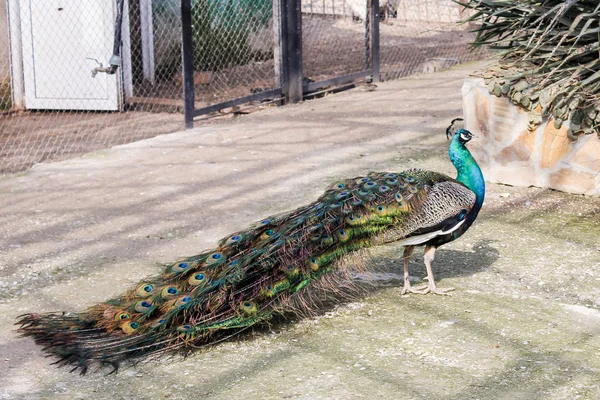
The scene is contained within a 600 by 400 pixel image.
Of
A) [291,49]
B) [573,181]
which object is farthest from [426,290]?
[291,49]

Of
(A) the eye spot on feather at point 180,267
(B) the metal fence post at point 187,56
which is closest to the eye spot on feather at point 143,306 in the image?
(A) the eye spot on feather at point 180,267

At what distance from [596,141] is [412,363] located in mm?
2999

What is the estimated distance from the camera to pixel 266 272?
4426 millimetres

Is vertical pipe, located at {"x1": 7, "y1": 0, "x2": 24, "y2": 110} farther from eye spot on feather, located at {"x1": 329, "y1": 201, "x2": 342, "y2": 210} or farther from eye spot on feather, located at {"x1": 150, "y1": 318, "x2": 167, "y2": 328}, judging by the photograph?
eye spot on feather, located at {"x1": 150, "y1": 318, "x2": 167, "y2": 328}

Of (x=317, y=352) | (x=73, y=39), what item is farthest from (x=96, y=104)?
(x=317, y=352)

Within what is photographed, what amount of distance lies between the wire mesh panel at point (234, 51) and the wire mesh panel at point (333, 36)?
33.0 inches

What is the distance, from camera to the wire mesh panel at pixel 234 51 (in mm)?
10508

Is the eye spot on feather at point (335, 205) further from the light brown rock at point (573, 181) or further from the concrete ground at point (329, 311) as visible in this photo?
the light brown rock at point (573, 181)

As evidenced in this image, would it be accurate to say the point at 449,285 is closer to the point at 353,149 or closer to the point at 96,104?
the point at 353,149

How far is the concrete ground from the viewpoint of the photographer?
13.4 ft

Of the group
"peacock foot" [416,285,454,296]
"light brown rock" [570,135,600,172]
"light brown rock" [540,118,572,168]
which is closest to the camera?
"peacock foot" [416,285,454,296]

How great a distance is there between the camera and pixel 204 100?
10.4 metres

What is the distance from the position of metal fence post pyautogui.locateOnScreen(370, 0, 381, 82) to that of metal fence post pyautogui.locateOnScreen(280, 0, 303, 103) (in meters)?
1.16

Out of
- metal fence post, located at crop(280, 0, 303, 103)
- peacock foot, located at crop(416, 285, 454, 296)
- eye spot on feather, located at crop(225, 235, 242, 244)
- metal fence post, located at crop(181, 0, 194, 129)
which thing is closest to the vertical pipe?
metal fence post, located at crop(181, 0, 194, 129)
